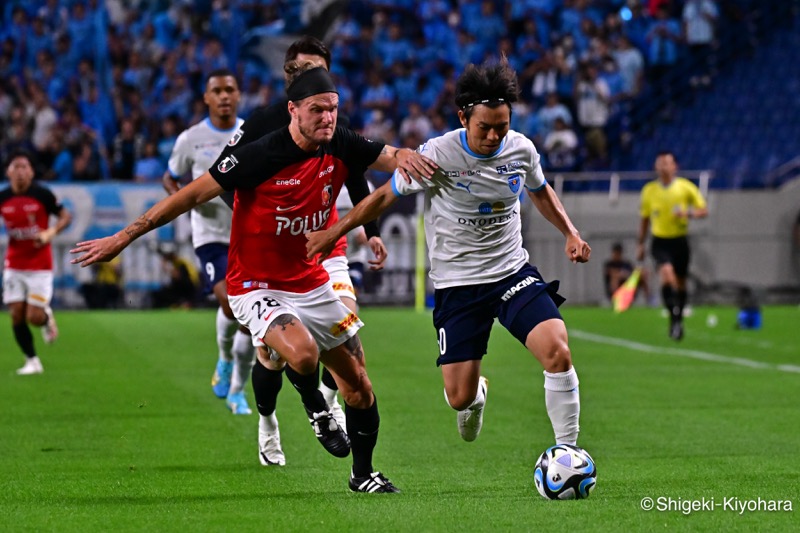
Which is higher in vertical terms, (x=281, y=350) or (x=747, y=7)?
(x=747, y=7)

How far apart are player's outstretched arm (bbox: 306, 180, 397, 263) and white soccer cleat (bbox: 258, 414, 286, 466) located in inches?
63.8

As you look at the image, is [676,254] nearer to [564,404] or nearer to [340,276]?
[340,276]

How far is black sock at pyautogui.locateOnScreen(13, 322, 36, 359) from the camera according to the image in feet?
48.0

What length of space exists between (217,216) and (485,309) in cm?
422

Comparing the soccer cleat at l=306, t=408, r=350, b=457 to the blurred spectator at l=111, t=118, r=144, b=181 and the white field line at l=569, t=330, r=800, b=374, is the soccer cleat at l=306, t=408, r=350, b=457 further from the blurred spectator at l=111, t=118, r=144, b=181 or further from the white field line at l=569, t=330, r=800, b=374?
the blurred spectator at l=111, t=118, r=144, b=181

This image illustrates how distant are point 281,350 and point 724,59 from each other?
2340 centimetres

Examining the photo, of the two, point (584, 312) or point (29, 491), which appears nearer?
point (29, 491)

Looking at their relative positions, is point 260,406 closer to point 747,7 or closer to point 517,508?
point 517,508

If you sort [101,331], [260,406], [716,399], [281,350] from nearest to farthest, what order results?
[281,350] < [260,406] < [716,399] < [101,331]

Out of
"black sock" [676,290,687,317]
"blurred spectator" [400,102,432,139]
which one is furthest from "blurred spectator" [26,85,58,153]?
"black sock" [676,290,687,317]

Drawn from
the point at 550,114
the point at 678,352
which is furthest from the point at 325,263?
the point at 550,114

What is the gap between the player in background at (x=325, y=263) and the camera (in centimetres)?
811

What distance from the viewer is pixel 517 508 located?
6438mm

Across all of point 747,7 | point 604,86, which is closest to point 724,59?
point 747,7
